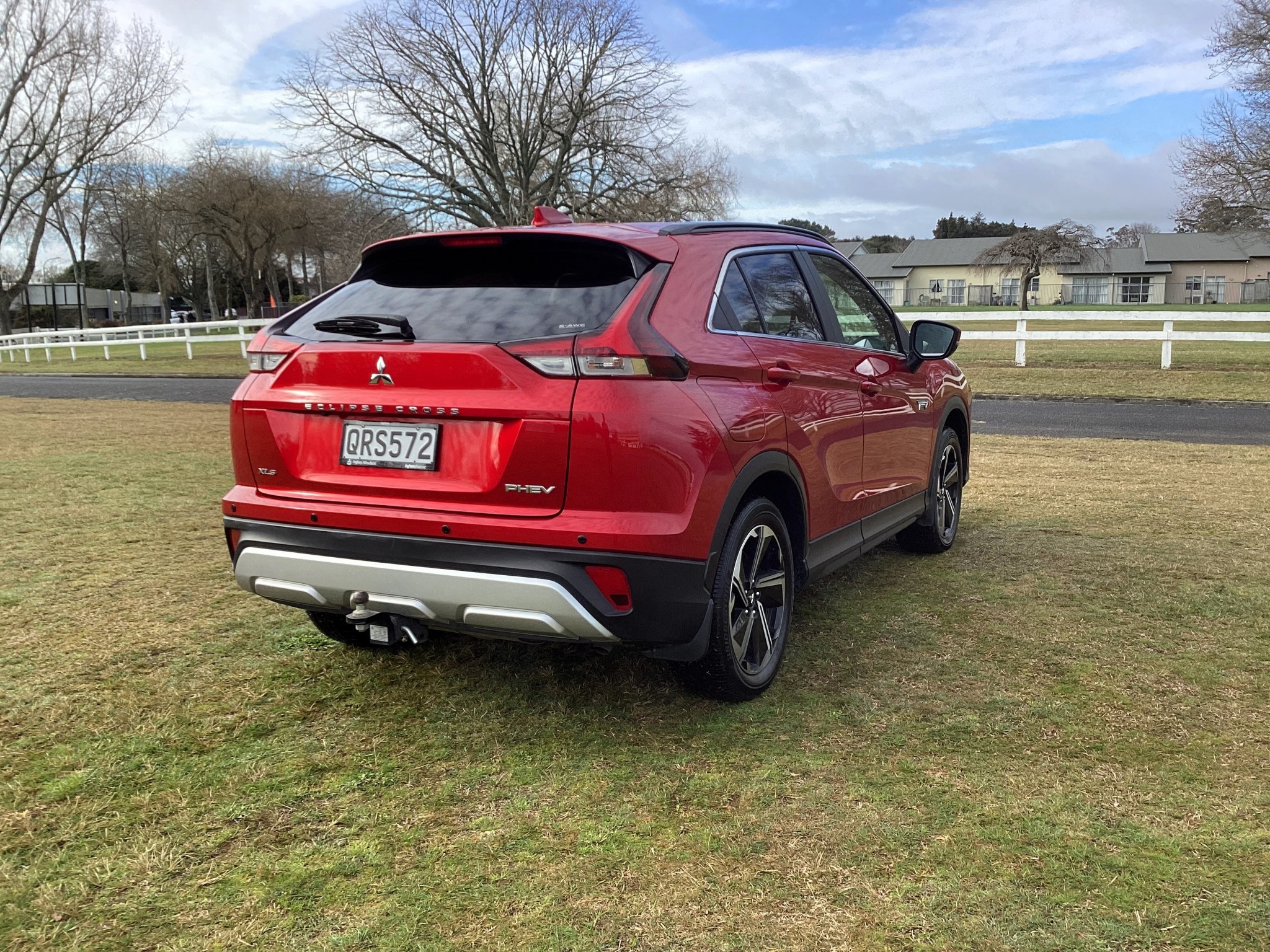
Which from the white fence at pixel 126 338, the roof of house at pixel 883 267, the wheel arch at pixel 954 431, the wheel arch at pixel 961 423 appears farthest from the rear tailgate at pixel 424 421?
the roof of house at pixel 883 267

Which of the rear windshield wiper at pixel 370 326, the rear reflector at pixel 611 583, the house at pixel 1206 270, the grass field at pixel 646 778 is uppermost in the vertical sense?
the house at pixel 1206 270

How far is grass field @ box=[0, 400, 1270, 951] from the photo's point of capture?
2.39 metres

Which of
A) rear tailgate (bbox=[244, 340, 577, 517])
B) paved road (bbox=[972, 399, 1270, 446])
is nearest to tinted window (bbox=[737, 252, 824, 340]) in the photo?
rear tailgate (bbox=[244, 340, 577, 517])

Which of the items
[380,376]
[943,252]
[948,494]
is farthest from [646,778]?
[943,252]

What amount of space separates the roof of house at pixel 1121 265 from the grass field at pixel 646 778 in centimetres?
9367

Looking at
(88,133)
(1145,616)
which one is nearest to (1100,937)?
(1145,616)

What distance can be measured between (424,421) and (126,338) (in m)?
38.1

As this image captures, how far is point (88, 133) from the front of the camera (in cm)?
4131

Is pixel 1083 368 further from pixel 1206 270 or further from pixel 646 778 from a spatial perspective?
pixel 1206 270

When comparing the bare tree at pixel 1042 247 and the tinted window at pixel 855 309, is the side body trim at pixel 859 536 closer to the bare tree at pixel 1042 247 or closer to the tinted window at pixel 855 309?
the tinted window at pixel 855 309

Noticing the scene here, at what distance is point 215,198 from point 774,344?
189 ft

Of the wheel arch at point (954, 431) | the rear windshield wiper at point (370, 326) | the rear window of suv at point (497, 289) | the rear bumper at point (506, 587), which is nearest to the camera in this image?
the rear bumper at point (506, 587)

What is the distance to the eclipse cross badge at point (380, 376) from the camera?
322 centimetres

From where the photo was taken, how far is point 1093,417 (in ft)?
43.7
